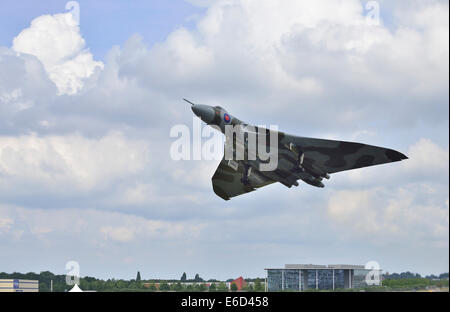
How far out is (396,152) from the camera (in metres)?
45.0

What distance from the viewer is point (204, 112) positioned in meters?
43.5

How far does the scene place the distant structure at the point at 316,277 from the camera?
182 ft

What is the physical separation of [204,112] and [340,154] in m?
12.6

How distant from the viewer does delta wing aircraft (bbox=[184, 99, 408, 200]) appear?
45094 millimetres

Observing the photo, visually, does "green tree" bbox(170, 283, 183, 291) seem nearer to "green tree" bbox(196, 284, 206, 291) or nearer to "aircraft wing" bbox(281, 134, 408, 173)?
"green tree" bbox(196, 284, 206, 291)

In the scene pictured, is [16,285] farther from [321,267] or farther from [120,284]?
[321,267]

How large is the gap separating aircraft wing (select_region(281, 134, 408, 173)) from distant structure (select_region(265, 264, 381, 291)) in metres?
12.4

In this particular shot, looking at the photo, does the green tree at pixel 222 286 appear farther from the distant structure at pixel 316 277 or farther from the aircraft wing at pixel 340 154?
the aircraft wing at pixel 340 154

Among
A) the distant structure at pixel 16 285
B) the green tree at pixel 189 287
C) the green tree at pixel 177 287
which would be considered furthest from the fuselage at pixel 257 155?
the distant structure at pixel 16 285

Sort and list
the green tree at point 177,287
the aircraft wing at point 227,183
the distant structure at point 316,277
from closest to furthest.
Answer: the green tree at point 177,287 < the distant structure at point 316,277 < the aircraft wing at point 227,183

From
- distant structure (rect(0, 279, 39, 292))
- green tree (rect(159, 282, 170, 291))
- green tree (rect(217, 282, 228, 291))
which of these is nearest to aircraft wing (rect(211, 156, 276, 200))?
green tree (rect(217, 282, 228, 291))
